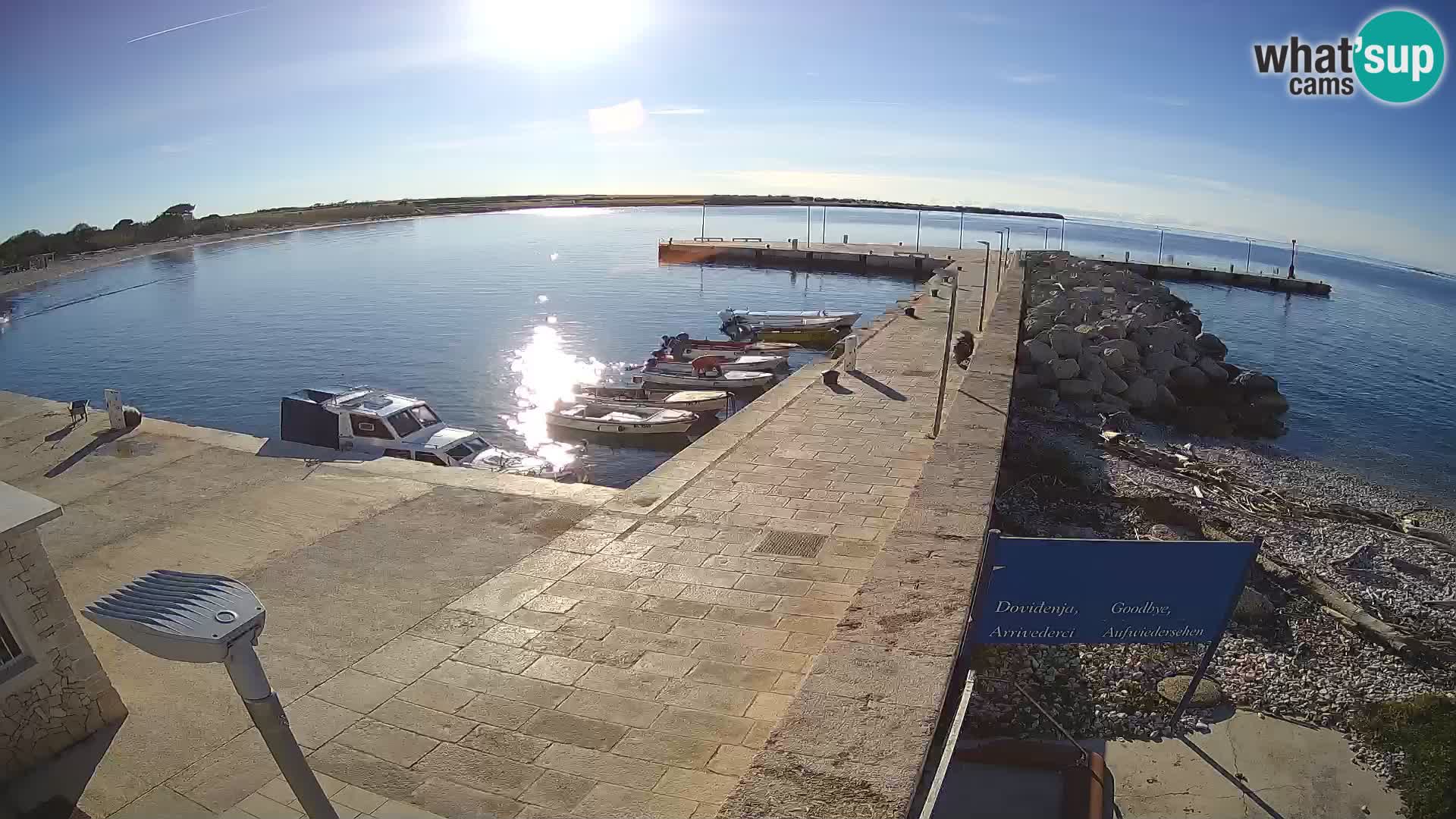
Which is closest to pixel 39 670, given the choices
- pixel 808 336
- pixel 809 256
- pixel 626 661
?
pixel 626 661

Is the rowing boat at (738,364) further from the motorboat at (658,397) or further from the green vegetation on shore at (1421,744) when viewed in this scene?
the green vegetation on shore at (1421,744)

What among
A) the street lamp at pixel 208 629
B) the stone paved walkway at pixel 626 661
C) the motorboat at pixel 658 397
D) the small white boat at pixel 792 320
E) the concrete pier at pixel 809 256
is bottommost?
the motorboat at pixel 658 397

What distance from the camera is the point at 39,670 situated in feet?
15.4

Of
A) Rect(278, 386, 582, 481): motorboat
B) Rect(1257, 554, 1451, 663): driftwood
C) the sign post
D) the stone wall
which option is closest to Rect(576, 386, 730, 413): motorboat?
Rect(278, 386, 582, 481): motorboat

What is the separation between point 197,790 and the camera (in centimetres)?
446

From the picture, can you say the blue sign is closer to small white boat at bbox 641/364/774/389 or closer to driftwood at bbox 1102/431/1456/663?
driftwood at bbox 1102/431/1456/663

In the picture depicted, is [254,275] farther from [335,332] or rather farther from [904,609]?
[904,609]

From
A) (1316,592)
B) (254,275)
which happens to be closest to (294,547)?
(1316,592)

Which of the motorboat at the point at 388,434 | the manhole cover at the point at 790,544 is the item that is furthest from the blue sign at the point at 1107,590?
the motorboat at the point at 388,434

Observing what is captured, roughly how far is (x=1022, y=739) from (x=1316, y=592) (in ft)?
18.9

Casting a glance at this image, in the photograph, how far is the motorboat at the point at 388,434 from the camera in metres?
15.6

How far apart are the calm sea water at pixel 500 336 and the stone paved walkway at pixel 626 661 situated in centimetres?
1049

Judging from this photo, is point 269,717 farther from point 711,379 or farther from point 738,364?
point 738,364

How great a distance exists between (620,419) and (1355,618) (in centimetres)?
1538
